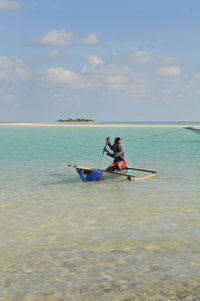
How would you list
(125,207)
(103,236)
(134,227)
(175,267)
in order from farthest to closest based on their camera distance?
(125,207), (134,227), (103,236), (175,267)

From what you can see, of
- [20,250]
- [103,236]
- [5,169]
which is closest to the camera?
[20,250]

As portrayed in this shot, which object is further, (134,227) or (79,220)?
(79,220)

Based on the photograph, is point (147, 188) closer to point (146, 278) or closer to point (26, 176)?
point (26, 176)

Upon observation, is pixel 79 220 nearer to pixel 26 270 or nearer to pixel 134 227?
pixel 134 227

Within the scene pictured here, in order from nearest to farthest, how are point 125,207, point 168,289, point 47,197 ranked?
point 168,289 → point 125,207 → point 47,197

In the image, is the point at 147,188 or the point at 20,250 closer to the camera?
the point at 20,250

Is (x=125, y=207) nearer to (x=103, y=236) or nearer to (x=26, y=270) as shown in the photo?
(x=103, y=236)

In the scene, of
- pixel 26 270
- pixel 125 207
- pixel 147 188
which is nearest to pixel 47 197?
pixel 125 207

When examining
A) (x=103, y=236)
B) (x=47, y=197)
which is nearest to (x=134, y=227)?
(x=103, y=236)

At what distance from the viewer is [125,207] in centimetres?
940

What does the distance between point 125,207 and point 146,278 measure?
436cm

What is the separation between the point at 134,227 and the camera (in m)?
7.50

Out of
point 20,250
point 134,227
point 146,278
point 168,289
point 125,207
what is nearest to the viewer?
point 168,289

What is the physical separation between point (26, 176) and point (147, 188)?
567 centimetres
